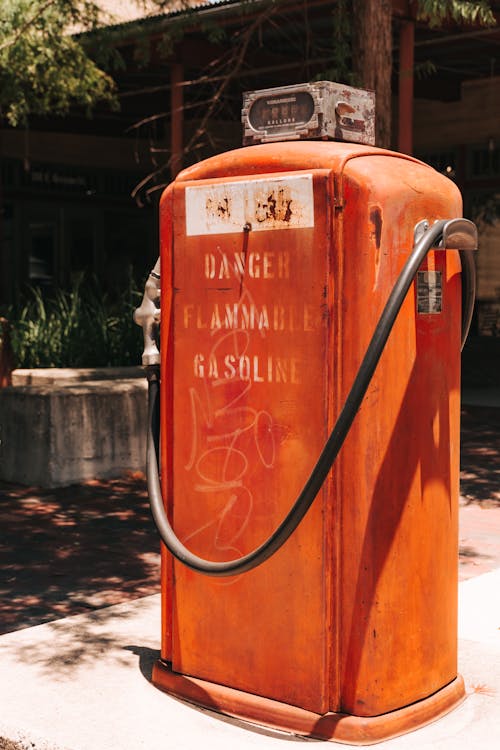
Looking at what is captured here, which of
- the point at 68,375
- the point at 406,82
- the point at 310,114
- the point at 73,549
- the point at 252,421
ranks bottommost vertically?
the point at 73,549

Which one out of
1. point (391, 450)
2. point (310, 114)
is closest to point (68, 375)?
point (310, 114)

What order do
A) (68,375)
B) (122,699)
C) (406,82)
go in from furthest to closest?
(406,82) < (68,375) < (122,699)

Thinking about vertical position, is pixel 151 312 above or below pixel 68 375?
above

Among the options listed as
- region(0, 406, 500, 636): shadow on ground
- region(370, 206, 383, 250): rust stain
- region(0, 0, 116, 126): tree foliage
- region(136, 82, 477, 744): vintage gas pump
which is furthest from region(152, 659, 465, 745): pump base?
region(0, 0, 116, 126): tree foliage

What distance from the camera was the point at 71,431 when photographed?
8914mm

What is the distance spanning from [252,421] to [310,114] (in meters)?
1.11

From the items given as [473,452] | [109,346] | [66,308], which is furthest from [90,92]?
[473,452]

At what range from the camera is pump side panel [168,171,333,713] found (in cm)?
386

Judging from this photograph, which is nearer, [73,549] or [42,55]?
[73,549]

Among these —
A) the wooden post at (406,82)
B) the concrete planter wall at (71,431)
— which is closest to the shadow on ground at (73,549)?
the concrete planter wall at (71,431)

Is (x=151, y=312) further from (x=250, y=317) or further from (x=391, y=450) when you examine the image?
(x=391, y=450)

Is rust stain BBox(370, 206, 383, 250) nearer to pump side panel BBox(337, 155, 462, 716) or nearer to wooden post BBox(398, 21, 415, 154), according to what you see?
pump side panel BBox(337, 155, 462, 716)

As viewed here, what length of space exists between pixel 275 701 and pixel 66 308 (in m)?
7.60

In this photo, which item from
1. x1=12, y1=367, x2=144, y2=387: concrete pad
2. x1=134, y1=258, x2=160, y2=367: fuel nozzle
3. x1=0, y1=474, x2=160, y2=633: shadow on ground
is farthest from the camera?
x1=12, y1=367, x2=144, y2=387: concrete pad
